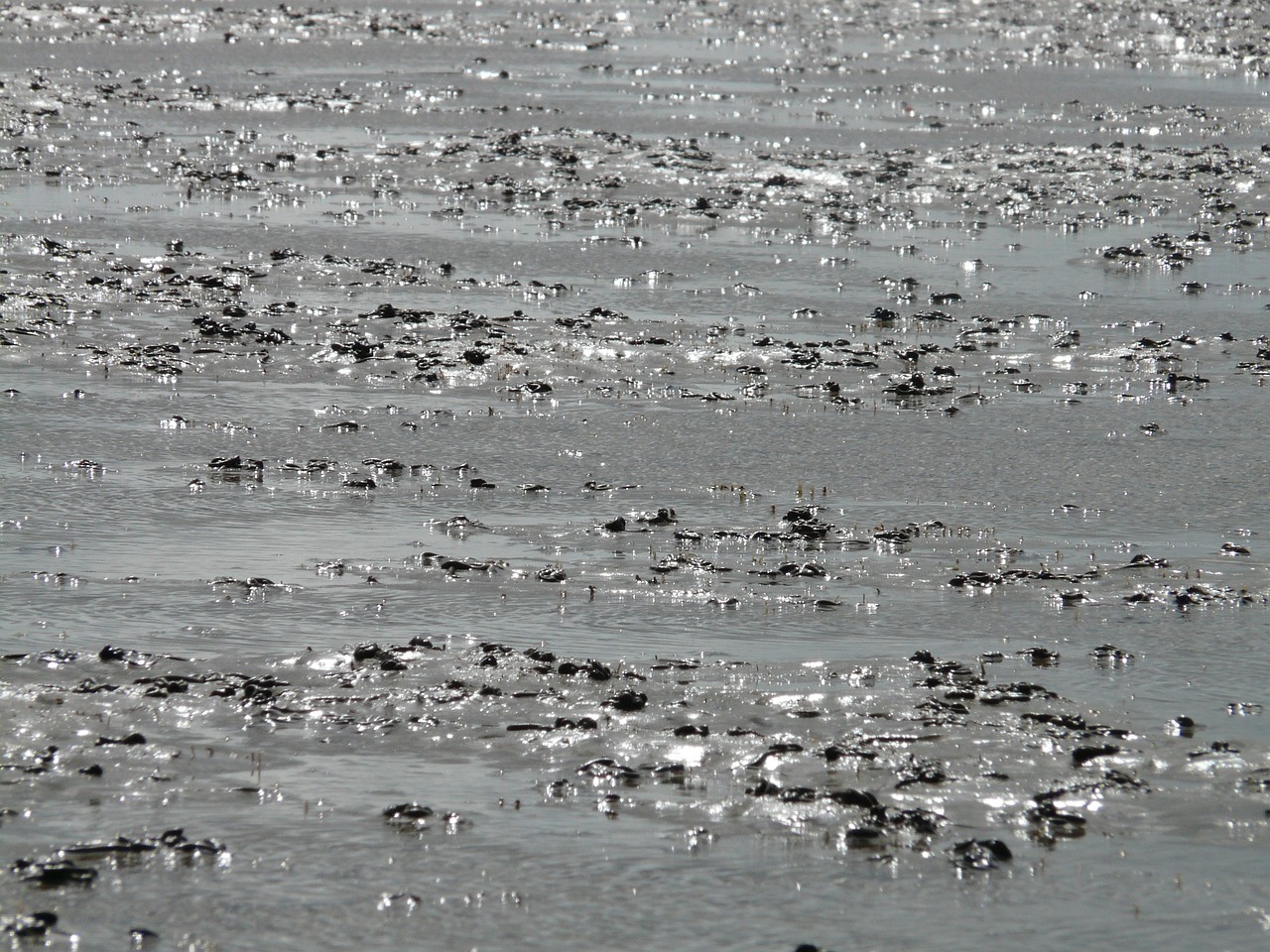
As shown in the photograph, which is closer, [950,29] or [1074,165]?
[1074,165]

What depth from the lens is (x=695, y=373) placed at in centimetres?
1449

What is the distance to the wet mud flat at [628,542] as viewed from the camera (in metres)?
6.77

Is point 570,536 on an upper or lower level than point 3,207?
lower

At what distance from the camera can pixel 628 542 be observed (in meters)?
10.5

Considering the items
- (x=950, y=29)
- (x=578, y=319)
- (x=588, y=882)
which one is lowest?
(x=588, y=882)

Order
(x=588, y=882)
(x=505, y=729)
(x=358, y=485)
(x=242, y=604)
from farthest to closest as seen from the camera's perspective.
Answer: (x=358, y=485), (x=242, y=604), (x=505, y=729), (x=588, y=882)

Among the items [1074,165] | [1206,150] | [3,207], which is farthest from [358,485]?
[1206,150]

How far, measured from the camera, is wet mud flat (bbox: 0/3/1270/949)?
6770 mm

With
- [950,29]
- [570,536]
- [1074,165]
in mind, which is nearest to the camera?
[570,536]

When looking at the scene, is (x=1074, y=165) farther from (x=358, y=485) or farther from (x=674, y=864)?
(x=674, y=864)

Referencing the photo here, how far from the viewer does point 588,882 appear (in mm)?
6645

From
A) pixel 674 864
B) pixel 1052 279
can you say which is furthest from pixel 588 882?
pixel 1052 279

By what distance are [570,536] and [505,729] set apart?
276 cm

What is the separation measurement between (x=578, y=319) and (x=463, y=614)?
677cm
